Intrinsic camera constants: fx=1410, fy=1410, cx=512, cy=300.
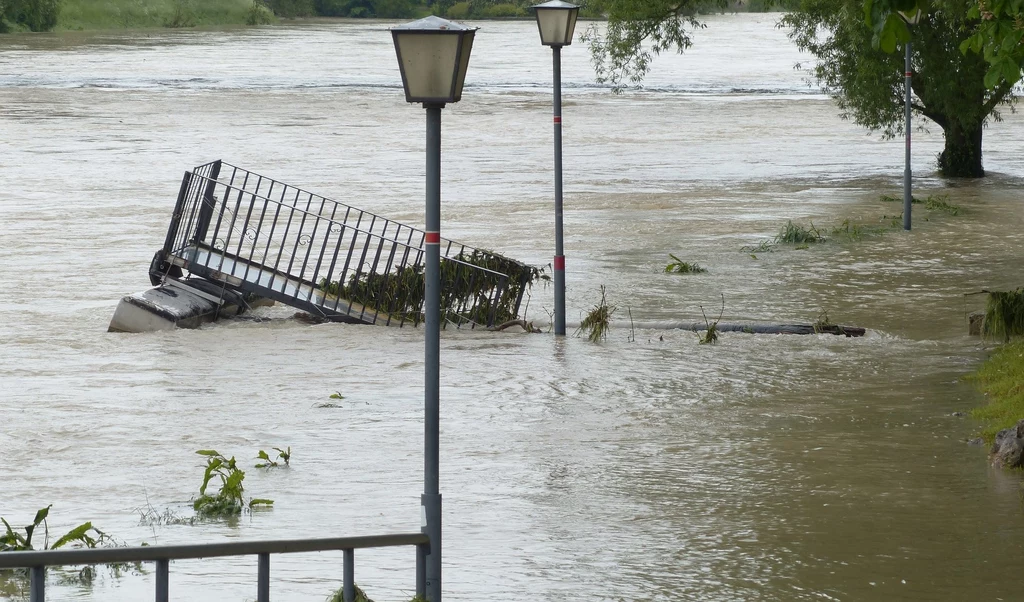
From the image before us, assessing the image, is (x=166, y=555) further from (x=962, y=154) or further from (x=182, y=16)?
(x=182, y=16)

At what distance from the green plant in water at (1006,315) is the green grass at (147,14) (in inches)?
3993

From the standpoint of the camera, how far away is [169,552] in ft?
15.3

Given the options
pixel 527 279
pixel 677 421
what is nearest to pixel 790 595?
pixel 677 421

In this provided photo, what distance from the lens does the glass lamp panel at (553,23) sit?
1420 cm

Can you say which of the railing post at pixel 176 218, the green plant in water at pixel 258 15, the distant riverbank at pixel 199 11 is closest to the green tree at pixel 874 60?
the railing post at pixel 176 218

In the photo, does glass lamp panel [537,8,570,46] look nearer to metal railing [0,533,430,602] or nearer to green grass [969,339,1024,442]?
green grass [969,339,1024,442]

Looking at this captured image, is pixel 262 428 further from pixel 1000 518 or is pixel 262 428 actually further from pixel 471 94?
pixel 471 94

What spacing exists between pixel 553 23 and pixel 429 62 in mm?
8273

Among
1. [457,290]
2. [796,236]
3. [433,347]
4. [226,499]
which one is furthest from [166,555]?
[796,236]

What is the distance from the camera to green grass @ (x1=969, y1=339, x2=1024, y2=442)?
34.3ft

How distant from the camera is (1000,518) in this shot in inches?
329

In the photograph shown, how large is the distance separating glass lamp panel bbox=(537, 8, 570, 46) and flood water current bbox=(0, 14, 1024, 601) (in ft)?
10.3

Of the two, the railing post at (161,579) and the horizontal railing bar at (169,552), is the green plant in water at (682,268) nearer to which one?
the horizontal railing bar at (169,552)

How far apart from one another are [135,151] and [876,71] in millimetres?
20398
